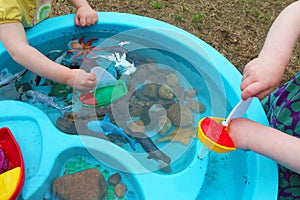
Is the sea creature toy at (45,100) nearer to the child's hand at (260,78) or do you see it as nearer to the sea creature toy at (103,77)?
the sea creature toy at (103,77)

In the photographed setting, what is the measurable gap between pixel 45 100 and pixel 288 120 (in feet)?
2.16

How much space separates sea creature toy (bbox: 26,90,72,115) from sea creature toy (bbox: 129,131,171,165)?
0.67 feet

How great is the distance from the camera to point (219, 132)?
0.82 meters

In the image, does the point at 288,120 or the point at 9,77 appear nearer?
the point at 288,120

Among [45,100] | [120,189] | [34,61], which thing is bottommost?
[120,189]

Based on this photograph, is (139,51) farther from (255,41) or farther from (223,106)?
(255,41)

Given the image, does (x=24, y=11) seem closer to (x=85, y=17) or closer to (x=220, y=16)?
(x=85, y=17)

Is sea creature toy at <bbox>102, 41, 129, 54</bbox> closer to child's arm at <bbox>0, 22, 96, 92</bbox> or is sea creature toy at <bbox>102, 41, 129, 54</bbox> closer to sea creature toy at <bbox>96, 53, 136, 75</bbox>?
sea creature toy at <bbox>96, 53, 136, 75</bbox>

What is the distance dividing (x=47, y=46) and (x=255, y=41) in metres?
0.81

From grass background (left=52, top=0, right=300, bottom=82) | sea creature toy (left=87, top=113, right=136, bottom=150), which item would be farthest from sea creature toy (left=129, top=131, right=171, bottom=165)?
grass background (left=52, top=0, right=300, bottom=82)

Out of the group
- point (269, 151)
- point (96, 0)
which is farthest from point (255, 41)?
point (269, 151)

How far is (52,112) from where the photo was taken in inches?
41.3

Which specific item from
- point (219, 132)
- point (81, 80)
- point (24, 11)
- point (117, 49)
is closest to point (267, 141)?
point (219, 132)

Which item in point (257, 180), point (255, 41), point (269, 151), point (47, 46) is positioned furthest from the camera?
point (255, 41)
